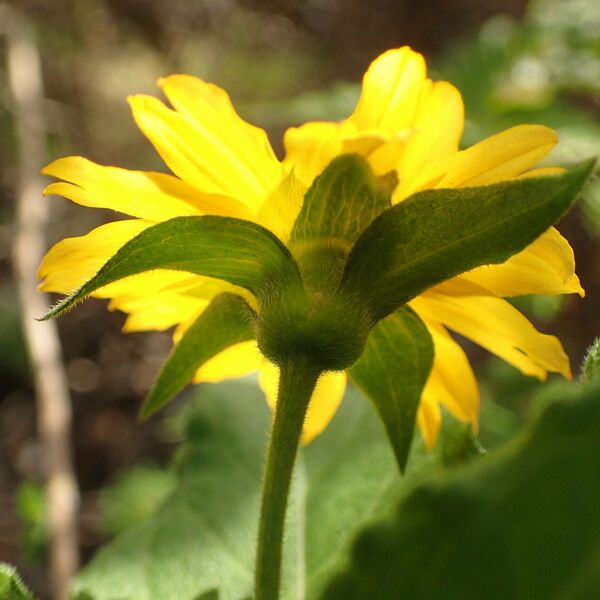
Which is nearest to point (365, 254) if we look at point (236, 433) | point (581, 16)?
point (236, 433)

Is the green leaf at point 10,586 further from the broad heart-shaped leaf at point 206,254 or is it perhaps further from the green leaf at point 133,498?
the green leaf at point 133,498

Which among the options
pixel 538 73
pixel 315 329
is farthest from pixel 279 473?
pixel 538 73

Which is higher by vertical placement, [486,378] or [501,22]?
[501,22]

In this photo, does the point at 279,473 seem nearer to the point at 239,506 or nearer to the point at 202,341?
the point at 202,341

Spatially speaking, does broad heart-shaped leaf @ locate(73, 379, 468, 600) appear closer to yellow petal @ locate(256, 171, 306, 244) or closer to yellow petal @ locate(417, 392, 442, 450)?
yellow petal @ locate(417, 392, 442, 450)

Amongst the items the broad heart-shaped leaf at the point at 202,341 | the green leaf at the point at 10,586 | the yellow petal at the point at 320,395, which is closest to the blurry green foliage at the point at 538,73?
the yellow petal at the point at 320,395

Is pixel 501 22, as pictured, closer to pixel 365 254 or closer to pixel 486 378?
pixel 486 378

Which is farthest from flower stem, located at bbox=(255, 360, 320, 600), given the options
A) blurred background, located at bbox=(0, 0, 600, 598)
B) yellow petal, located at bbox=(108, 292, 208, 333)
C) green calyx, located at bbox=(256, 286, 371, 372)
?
blurred background, located at bbox=(0, 0, 600, 598)
